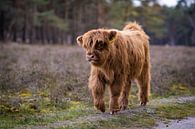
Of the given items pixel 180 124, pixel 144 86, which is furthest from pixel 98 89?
pixel 144 86

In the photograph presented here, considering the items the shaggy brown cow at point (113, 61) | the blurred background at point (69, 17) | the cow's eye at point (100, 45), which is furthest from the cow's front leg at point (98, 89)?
the blurred background at point (69, 17)

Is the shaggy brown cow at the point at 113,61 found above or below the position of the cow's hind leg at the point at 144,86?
above

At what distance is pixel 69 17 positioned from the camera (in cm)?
8512

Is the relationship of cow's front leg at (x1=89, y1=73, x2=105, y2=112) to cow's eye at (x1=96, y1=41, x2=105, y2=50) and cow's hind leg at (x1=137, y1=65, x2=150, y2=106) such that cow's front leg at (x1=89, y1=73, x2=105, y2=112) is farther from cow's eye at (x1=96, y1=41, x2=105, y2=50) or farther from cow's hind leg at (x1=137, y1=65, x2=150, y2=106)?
cow's hind leg at (x1=137, y1=65, x2=150, y2=106)

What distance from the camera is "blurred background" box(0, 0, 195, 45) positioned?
63.8 metres

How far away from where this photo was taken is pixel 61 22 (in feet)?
230

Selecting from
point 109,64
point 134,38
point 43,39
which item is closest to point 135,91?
point 134,38

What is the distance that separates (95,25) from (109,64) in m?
68.7

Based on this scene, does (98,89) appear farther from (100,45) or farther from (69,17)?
(69,17)

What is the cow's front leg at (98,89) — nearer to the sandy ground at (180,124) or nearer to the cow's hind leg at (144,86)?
the sandy ground at (180,124)

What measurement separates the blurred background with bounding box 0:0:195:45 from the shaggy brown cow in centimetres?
4679

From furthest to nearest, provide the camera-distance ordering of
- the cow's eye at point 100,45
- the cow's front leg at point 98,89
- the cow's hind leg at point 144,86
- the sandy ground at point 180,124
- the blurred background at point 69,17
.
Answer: the blurred background at point 69,17
the cow's hind leg at point 144,86
the cow's front leg at point 98,89
the sandy ground at point 180,124
the cow's eye at point 100,45

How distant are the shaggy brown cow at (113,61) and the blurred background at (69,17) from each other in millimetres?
46786

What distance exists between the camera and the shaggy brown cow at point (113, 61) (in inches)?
467
